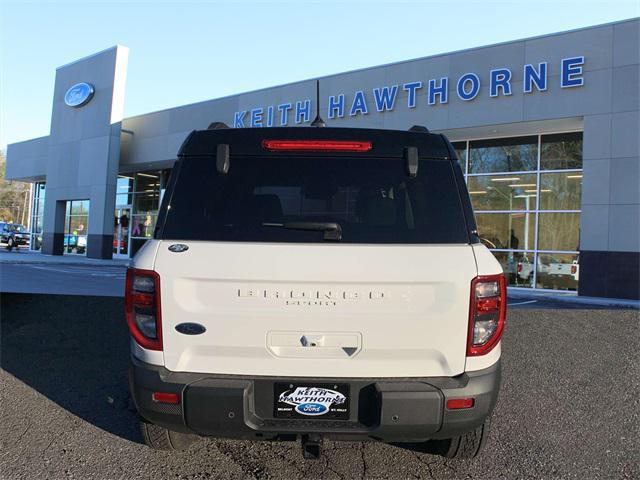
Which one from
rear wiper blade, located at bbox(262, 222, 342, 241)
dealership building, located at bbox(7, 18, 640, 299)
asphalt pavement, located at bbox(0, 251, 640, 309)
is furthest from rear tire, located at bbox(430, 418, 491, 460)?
asphalt pavement, located at bbox(0, 251, 640, 309)

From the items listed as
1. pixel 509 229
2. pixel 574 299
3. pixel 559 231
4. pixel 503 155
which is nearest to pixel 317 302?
pixel 574 299

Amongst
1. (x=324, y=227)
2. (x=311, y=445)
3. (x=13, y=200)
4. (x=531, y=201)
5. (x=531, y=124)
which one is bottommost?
(x=311, y=445)

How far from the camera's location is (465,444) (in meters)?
3.12

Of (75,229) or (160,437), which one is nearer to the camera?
(160,437)

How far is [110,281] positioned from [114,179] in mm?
10479

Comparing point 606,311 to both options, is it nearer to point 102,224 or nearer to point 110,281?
point 110,281

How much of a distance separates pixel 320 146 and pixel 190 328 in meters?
1.21

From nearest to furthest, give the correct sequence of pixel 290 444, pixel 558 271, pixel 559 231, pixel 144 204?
pixel 290 444
pixel 558 271
pixel 559 231
pixel 144 204

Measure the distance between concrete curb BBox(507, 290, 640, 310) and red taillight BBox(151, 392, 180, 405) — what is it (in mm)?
11006

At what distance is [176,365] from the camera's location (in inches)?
101

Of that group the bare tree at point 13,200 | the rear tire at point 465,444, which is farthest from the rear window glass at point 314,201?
the bare tree at point 13,200

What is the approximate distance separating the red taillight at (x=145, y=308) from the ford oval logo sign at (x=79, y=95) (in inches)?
923

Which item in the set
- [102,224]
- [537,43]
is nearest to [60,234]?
[102,224]

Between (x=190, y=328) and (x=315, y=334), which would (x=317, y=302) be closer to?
(x=315, y=334)
